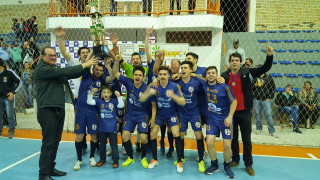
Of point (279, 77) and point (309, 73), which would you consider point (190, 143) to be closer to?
point (279, 77)

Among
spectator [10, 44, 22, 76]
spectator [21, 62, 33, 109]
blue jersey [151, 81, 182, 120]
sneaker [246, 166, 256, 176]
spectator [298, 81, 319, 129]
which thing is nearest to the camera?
sneaker [246, 166, 256, 176]

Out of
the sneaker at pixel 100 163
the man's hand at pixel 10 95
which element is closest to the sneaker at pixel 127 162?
the sneaker at pixel 100 163

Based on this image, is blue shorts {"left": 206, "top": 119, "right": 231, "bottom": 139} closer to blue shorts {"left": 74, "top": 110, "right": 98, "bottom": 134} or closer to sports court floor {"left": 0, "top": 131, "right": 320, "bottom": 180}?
sports court floor {"left": 0, "top": 131, "right": 320, "bottom": 180}

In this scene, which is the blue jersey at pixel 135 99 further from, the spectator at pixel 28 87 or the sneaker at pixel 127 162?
the spectator at pixel 28 87

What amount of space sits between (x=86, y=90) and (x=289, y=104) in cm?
579

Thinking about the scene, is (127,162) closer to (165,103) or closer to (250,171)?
(165,103)

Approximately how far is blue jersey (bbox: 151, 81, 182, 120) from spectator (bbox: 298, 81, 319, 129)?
5065mm

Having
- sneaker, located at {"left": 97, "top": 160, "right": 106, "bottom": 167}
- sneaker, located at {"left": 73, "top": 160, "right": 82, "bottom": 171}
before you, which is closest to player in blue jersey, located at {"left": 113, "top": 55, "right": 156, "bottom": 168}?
sneaker, located at {"left": 97, "top": 160, "right": 106, "bottom": 167}

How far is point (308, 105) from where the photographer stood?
704 cm

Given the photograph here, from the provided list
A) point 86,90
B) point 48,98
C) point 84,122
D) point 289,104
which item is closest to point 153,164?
point 84,122

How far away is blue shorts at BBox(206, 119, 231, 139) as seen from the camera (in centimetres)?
364

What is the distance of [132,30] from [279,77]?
5693mm

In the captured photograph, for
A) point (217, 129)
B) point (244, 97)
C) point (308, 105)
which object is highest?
point (244, 97)

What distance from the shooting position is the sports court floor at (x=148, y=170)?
3674 millimetres
